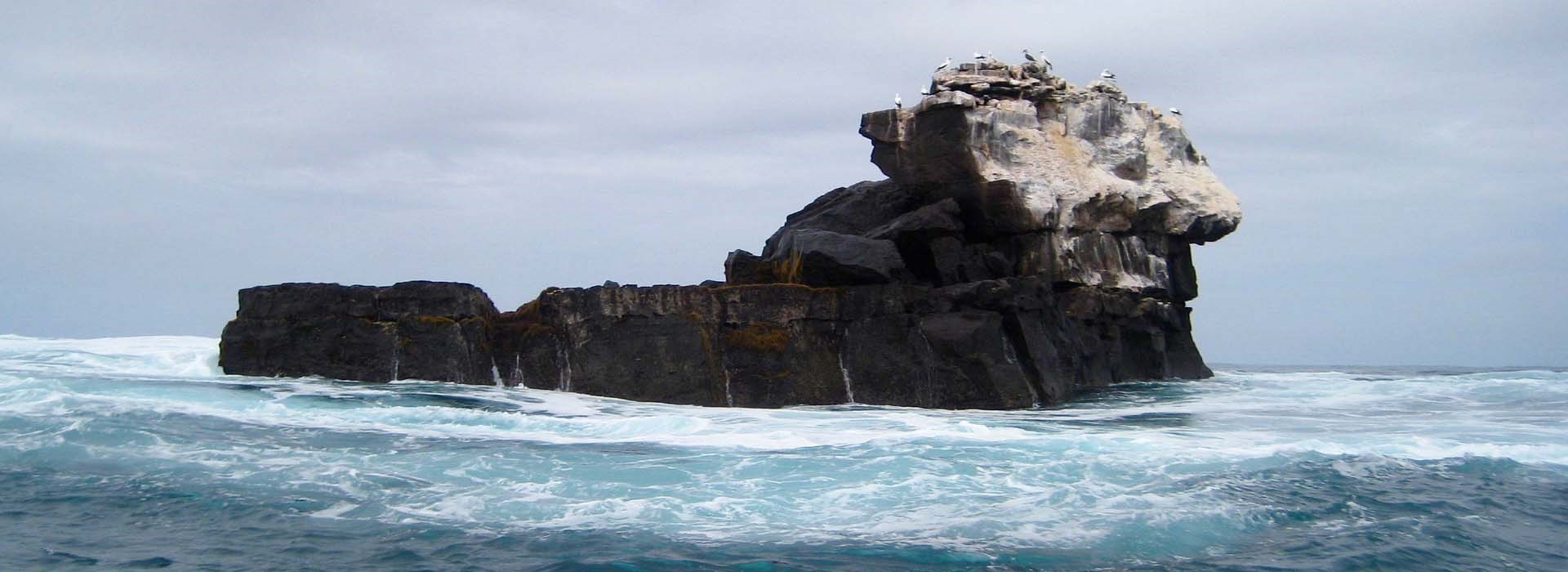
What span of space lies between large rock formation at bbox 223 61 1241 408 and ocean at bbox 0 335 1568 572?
6.04ft

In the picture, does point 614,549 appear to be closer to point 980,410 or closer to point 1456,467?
point 1456,467

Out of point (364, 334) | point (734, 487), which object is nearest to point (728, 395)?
point (364, 334)

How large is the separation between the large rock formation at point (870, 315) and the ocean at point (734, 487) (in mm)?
1842

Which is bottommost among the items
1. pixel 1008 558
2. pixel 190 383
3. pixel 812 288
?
pixel 1008 558

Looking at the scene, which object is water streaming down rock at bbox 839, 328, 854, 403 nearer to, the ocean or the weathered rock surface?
the ocean

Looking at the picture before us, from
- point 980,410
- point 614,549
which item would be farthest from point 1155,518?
point 980,410

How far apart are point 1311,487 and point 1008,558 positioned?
3951 mm

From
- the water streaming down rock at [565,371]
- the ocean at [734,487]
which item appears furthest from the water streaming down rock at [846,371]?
the water streaming down rock at [565,371]

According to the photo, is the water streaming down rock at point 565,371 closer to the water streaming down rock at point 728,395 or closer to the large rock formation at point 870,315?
the large rock formation at point 870,315

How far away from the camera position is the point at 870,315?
747 inches

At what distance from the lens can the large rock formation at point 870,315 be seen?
1852cm

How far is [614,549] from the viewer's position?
7.65 metres

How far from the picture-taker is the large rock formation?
1852 centimetres

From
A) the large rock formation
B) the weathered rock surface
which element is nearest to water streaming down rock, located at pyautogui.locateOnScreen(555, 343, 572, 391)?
the large rock formation
